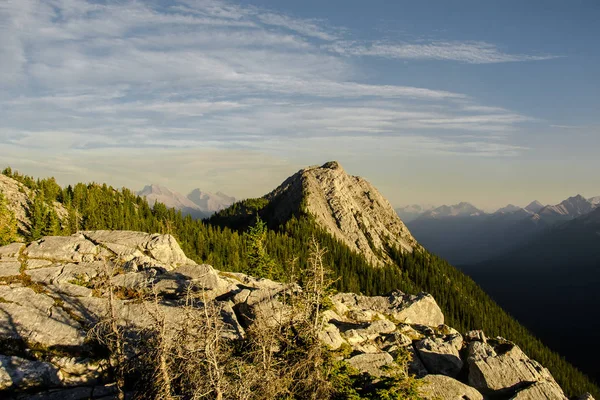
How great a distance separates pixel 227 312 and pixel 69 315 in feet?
50.6

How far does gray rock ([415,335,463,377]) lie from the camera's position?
46469mm

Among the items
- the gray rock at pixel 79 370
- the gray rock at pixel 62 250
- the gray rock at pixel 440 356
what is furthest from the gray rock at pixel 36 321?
the gray rock at pixel 440 356

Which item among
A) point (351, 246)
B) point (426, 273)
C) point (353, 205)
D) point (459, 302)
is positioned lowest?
point (459, 302)

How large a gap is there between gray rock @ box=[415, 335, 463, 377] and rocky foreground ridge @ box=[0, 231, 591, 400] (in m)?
0.12

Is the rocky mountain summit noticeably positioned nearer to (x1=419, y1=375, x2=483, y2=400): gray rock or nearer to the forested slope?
the forested slope

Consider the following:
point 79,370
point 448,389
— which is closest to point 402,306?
point 448,389

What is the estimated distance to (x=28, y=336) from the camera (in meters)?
32.7

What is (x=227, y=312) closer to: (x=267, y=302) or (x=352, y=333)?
(x=267, y=302)

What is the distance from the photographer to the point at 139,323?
3659 centimetres

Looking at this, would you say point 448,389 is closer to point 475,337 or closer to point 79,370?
point 475,337

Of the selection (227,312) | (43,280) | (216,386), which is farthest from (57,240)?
(216,386)

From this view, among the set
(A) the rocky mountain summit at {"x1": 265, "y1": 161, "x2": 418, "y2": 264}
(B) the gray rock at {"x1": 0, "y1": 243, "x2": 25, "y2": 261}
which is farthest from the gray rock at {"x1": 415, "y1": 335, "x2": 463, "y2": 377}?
(A) the rocky mountain summit at {"x1": 265, "y1": 161, "x2": 418, "y2": 264}

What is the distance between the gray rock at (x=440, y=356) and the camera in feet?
152

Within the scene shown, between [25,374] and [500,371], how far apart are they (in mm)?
49149
